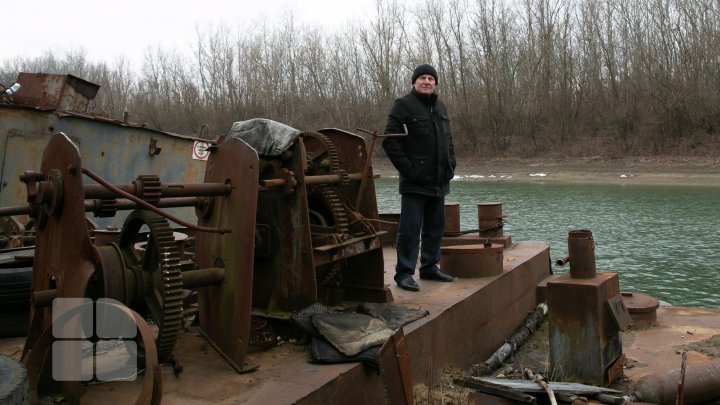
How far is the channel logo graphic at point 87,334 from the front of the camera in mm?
2898

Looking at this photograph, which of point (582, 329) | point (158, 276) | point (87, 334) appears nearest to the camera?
point (87, 334)

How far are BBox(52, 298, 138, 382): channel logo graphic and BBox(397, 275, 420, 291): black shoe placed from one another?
2178 millimetres

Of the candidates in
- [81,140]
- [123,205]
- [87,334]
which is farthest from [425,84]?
[81,140]

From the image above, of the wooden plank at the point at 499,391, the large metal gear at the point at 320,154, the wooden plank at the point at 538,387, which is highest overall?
the large metal gear at the point at 320,154

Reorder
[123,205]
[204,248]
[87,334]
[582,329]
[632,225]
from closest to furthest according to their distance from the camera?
[87,334], [123,205], [204,248], [582,329], [632,225]

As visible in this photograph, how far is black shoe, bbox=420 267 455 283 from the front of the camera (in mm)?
5402

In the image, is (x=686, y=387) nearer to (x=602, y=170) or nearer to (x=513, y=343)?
(x=513, y=343)

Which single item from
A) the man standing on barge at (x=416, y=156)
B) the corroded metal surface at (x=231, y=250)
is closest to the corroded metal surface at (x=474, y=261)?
the man standing on barge at (x=416, y=156)

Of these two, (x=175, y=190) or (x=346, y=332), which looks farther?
(x=346, y=332)

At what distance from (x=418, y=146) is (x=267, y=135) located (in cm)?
155

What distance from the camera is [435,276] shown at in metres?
5.44

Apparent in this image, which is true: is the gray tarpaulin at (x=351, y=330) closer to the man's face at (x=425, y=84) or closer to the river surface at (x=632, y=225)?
the man's face at (x=425, y=84)

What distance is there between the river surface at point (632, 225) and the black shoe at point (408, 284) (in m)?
4.39

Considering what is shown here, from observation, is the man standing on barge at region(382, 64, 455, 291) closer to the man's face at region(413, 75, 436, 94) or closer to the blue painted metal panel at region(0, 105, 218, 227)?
the man's face at region(413, 75, 436, 94)
